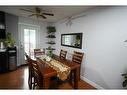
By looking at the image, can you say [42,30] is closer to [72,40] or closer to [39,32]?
[39,32]

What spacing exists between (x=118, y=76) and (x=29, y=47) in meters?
3.97

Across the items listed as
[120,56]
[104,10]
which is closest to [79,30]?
[104,10]

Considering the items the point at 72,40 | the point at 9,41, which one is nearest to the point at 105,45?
the point at 72,40

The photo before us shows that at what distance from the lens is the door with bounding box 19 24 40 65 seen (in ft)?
14.6

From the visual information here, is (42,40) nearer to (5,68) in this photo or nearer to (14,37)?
(14,37)

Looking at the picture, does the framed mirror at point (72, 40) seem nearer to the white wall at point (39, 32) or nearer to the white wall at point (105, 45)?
the white wall at point (105, 45)

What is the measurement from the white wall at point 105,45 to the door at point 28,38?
97.4 inches

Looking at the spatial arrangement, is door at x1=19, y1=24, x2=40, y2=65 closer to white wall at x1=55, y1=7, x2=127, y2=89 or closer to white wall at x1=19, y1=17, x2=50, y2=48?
white wall at x1=19, y1=17, x2=50, y2=48

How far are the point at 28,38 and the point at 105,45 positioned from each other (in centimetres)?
357

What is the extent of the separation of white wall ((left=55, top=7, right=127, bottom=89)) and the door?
2.47 m

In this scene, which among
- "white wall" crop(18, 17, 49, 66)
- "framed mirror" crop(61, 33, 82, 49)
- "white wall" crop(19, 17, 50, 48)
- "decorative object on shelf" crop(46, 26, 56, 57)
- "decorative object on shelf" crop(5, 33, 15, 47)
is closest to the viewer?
"framed mirror" crop(61, 33, 82, 49)

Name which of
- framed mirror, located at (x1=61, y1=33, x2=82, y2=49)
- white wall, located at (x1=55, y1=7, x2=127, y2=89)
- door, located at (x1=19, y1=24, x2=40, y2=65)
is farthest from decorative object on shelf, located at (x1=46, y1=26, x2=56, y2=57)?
white wall, located at (x1=55, y1=7, x2=127, y2=89)

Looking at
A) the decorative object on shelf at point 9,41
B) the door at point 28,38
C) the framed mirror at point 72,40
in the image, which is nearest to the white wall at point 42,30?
the door at point 28,38
